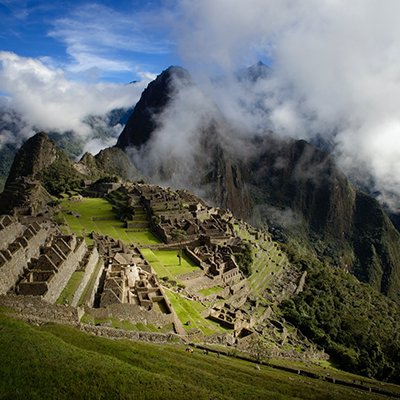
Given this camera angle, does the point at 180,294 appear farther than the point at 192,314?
Yes

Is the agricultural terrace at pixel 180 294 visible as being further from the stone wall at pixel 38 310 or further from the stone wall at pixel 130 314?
the stone wall at pixel 38 310

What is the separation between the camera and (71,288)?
28812 mm

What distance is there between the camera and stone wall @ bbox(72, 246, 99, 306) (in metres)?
28.4

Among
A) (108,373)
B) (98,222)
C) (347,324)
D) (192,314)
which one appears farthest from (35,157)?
(108,373)

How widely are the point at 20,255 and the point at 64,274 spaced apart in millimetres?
3268

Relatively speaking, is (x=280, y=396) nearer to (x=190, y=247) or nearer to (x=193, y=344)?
(x=193, y=344)

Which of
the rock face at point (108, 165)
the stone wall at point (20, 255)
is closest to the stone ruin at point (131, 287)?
the stone wall at point (20, 255)

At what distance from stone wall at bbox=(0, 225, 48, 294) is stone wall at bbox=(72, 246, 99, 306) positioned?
3957 mm

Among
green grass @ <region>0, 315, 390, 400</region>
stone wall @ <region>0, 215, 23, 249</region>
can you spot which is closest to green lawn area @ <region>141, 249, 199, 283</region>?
stone wall @ <region>0, 215, 23, 249</region>

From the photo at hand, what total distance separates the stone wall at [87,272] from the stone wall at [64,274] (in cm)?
80

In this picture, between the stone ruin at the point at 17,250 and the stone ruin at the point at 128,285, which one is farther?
the stone ruin at the point at 128,285

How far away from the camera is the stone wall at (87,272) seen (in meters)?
28.4

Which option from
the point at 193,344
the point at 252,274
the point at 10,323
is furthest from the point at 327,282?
the point at 10,323

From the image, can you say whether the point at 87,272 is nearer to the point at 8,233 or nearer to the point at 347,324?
the point at 8,233
